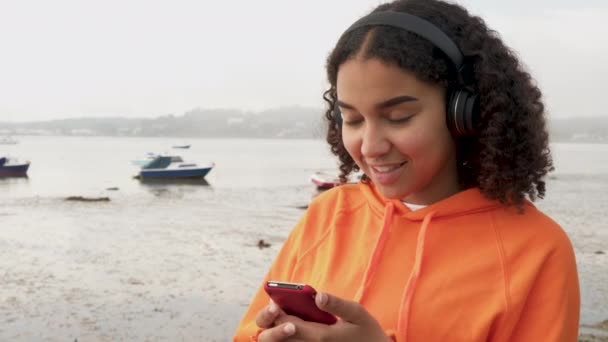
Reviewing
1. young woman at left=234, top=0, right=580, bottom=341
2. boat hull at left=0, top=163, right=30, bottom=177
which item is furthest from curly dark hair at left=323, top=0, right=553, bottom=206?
boat hull at left=0, top=163, right=30, bottom=177

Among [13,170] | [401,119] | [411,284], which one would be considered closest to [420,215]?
[411,284]

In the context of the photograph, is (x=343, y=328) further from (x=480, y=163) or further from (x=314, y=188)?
(x=314, y=188)

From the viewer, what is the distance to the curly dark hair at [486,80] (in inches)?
77.8

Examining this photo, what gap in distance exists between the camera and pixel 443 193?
227cm

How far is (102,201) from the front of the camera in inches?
1231

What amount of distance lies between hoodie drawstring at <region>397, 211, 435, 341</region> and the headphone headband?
546 millimetres

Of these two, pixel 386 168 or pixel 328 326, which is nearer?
pixel 328 326

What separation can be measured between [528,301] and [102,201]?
31240 mm

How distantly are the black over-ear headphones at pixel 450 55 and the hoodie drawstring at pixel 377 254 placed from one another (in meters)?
0.38

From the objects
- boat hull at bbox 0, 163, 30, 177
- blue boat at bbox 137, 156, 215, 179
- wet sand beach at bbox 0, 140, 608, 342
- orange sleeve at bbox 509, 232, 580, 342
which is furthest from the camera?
boat hull at bbox 0, 163, 30, 177

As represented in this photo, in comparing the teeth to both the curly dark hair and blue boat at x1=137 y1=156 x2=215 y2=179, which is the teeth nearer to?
the curly dark hair

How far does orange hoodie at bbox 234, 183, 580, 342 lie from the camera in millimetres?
1938

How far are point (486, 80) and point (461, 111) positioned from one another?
15cm

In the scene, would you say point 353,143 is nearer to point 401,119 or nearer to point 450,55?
point 401,119
